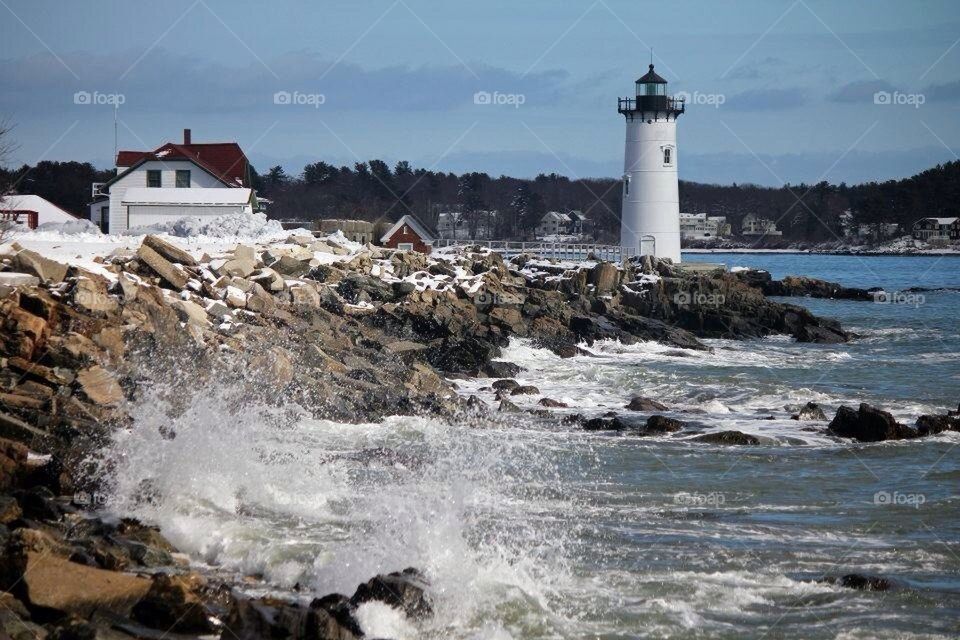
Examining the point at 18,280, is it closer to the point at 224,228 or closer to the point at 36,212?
the point at 224,228

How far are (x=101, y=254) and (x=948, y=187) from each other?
119 meters

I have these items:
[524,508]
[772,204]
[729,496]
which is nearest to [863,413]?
[729,496]

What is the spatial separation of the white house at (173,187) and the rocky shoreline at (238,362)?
28.6 feet

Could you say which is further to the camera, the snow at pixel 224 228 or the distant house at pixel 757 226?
the distant house at pixel 757 226

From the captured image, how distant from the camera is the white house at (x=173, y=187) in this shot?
39281 mm

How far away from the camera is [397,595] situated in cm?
917

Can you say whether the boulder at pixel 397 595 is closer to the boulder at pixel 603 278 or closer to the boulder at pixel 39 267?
the boulder at pixel 39 267

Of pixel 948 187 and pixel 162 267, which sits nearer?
pixel 162 267

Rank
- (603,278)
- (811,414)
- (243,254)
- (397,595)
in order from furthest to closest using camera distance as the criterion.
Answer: (603,278) → (243,254) → (811,414) → (397,595)

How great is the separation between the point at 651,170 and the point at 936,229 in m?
91.1

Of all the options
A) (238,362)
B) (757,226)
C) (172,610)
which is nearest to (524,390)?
(238,362)

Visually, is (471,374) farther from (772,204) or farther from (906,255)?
(772,204)

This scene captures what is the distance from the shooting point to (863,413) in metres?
→ 18.4

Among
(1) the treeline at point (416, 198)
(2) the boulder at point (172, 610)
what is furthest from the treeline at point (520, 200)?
(2) the boulder at point (172, 610)
